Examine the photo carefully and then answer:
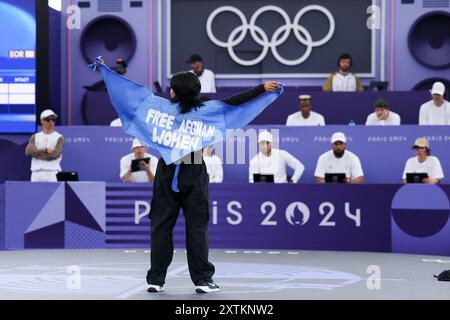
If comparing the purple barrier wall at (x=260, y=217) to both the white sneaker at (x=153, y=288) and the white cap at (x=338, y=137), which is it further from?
the white sneaker at (x=153, y=288)

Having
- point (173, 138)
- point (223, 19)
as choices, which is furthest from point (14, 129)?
point (173, 138)

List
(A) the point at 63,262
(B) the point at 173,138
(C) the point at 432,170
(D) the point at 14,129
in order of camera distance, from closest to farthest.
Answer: (B) the point at 173,138 → (A) the point at 63,262 → (C) the point at 432,170 → (D) the point at 14,129

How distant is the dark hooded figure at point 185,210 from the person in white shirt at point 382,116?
23.4 ft

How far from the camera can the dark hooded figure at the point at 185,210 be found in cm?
832

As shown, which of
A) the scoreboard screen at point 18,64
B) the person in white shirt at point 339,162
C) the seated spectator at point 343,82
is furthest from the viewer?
the scoreboard screen at point 18,64

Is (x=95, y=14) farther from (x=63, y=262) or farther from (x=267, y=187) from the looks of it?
(x=63, y=262)

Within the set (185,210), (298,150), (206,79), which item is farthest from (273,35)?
(185,210)

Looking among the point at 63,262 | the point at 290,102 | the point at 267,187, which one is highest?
the point at 290,102

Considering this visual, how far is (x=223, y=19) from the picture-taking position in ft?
64.1

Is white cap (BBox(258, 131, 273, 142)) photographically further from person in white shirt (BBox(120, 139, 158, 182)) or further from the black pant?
the black pant

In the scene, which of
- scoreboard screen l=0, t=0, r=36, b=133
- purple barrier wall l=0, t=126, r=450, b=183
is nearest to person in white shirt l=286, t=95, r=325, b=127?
purple barrier wall l=0, t=126, r=450, b=183

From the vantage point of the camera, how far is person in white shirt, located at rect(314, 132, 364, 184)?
14.3 metres

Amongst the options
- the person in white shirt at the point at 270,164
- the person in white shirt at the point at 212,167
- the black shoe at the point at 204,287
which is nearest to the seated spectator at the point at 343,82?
the person in white shirt at the point at 270,164

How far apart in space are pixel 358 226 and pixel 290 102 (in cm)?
442
